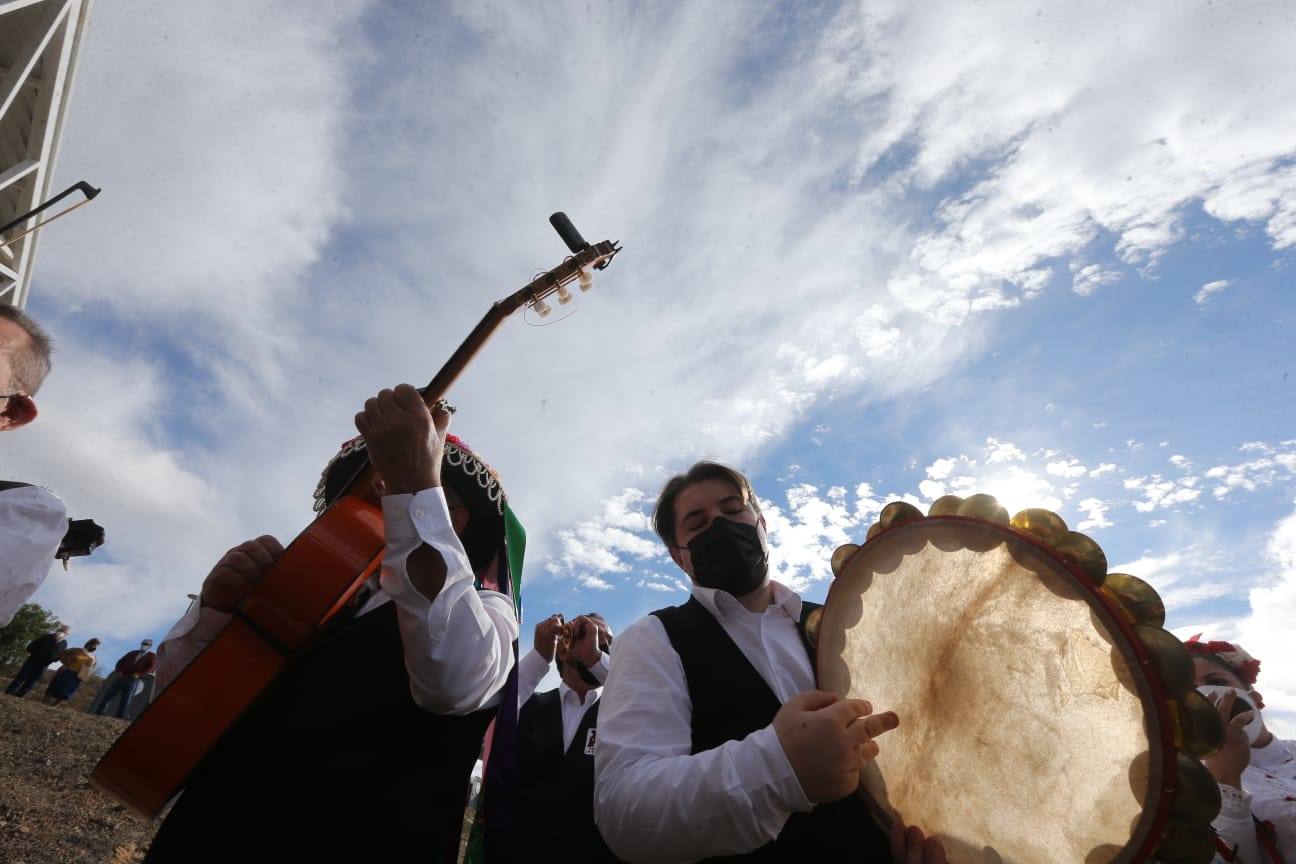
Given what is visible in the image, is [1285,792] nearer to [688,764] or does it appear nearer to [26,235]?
[688,764]

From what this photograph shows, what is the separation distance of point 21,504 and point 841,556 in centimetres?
265

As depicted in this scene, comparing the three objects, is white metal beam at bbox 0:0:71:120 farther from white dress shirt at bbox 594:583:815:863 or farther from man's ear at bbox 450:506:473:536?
white dress shirt at bbox 594:583:815:863

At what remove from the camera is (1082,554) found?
56.3 inches

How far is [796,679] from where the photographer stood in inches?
83.7

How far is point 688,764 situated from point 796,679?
0.72m

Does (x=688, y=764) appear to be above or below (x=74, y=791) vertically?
above

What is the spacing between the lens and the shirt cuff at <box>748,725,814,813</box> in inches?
54.4

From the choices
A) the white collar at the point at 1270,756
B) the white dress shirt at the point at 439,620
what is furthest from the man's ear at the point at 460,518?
the white collar at the point at 1270,756

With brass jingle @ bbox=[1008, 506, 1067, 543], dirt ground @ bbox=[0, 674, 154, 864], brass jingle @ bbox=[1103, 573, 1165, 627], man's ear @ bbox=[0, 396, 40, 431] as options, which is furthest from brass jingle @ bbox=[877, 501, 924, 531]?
dirt ground @ bbox=[0, 674, 154, 864]

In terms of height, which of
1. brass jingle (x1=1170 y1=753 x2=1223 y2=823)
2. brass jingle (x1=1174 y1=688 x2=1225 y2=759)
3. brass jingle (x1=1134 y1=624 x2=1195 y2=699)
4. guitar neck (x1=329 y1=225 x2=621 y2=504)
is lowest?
brass jingle (x1=1170 y1=753 x2=1223 y2=823)

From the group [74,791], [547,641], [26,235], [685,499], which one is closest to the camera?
[685,499]

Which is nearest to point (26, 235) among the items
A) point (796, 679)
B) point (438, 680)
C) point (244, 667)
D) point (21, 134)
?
point (21, 134)

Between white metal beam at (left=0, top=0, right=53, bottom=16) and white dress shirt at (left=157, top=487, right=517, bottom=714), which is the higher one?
white metal beam at (left=0, top=0, right=53, bottom=16)

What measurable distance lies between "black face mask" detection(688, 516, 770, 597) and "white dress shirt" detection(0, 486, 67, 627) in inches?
86.9
